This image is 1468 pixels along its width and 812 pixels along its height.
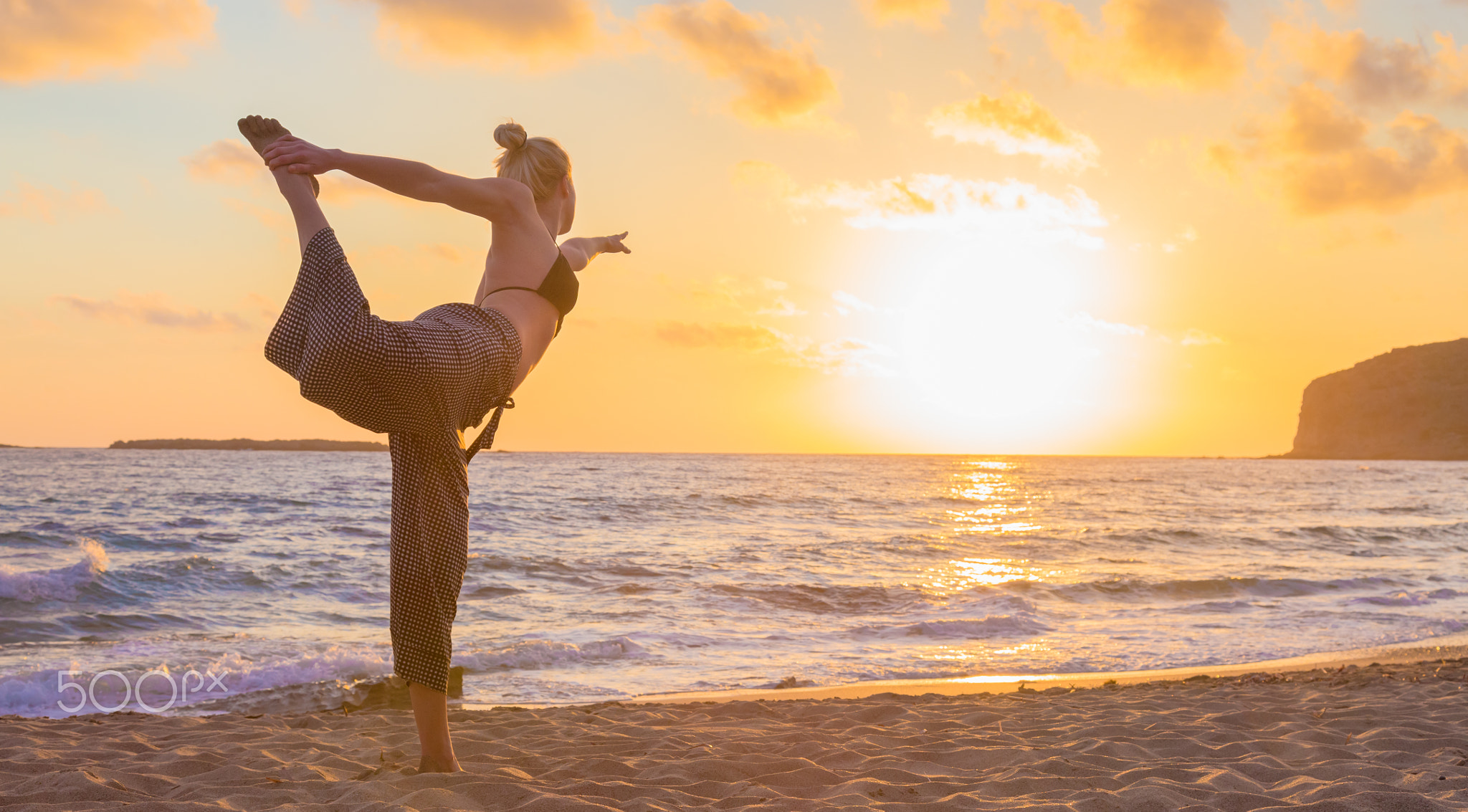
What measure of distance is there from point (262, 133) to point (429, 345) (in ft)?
2.86

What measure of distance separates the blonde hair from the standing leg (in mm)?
986

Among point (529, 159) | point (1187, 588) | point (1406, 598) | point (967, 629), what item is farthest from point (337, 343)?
point (1406, 598)

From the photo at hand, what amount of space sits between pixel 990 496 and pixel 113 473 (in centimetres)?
4268

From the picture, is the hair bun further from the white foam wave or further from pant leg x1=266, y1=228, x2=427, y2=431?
the white foam wave

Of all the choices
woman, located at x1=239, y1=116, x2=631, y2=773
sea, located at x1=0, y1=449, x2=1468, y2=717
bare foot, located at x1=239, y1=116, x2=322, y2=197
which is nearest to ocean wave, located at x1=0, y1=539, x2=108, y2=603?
sea, located at x1=0, y1=449, x2=1468, y2=717

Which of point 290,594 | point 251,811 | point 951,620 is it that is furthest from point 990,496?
point 251,811

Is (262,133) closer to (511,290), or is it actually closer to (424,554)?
(511,290)

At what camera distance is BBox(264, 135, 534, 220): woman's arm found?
2.58 meters

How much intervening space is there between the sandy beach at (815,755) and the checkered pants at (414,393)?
68 cm

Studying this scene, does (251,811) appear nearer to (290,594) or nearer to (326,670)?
(326,670)

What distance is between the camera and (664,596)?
40.8 feet

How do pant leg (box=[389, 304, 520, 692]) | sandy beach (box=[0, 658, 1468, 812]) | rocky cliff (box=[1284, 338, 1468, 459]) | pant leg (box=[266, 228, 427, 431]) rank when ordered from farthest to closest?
rocky cliff (box=[1284, 338, 1468, 459]) → sandy beach (box=[0, 658, 1468, 812]) → pant leg (box=[389, 304, 520, 692]) → pant leg (box=[266, 228, 427, 431])

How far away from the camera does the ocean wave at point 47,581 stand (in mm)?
10414

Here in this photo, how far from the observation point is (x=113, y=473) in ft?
142
